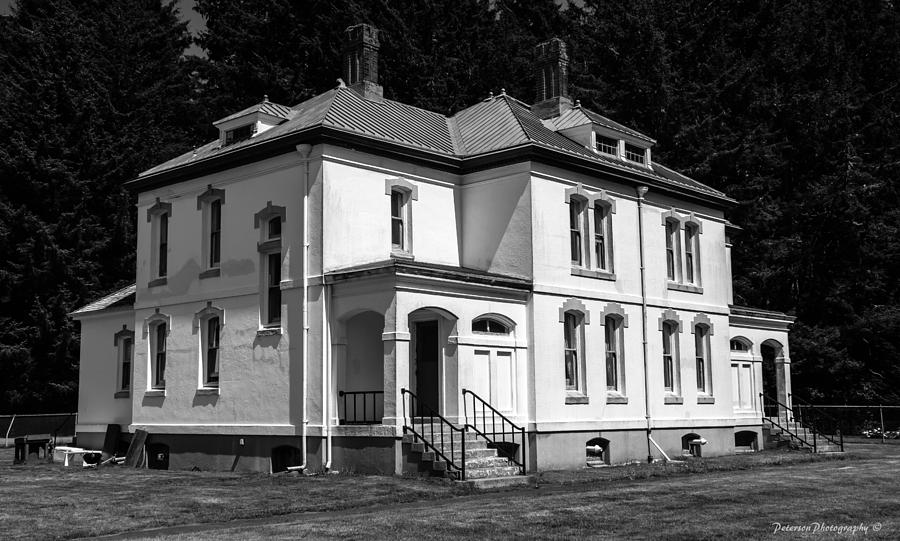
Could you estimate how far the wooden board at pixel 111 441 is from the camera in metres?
28.8

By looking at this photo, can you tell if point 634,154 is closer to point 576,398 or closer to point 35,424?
point 576,398

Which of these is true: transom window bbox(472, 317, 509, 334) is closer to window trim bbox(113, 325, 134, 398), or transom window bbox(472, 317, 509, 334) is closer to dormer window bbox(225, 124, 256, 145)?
dormer window bbox(225, 124, 256, 145)

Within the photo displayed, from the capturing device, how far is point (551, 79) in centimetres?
3250

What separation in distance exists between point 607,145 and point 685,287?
480cm

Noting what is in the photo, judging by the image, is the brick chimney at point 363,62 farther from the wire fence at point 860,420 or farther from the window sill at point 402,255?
the wire fence at point 860,420

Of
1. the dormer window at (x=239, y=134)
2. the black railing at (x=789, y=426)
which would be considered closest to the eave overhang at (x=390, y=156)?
the dormer window at (x=239, y=134)

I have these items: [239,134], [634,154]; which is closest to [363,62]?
[239,134]

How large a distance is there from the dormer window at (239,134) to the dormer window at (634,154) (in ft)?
35.2

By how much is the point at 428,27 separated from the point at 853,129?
2048 cm

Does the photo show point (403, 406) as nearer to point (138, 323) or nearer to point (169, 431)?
point (169, 431)

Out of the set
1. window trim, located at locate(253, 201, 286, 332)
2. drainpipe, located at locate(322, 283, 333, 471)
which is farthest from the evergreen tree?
drainpipe, located at locate(322, 283, 333, 471)

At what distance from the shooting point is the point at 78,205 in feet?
147

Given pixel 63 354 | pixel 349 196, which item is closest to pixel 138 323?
pixel 349 196

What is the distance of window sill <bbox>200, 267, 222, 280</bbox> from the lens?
85.8 ft
